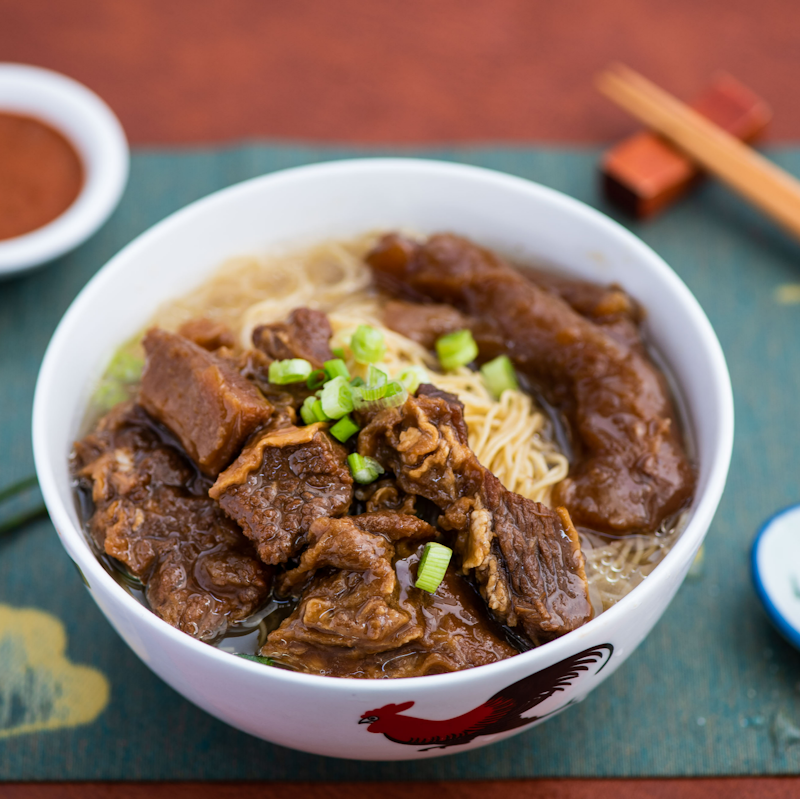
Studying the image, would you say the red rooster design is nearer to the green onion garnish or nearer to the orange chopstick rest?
the green onion garnish

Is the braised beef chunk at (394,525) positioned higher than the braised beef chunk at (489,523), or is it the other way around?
the braised beef chunk at (489,523)

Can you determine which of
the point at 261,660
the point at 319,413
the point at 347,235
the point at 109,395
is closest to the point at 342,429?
the point at 319,413

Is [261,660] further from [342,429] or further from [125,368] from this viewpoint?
[125,368]

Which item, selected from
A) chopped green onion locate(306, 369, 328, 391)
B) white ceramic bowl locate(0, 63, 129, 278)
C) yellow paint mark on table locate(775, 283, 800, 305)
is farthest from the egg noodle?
yellow paint mark on table locate(775, 283, 800, 305)

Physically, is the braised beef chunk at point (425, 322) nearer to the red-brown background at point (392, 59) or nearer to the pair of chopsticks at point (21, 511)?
the pair of chopsticks at point (21, 511)

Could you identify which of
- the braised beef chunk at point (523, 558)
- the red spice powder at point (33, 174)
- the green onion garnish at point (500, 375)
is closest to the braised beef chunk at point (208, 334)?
the green onion garnish at point (500, 375)

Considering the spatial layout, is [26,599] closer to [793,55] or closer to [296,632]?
[296,632]

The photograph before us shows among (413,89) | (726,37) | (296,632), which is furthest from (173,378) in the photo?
(726,37)

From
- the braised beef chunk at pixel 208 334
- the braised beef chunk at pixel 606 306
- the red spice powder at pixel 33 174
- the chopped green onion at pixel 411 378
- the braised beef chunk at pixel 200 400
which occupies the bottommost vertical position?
the red spice powder at pixel 33 174
